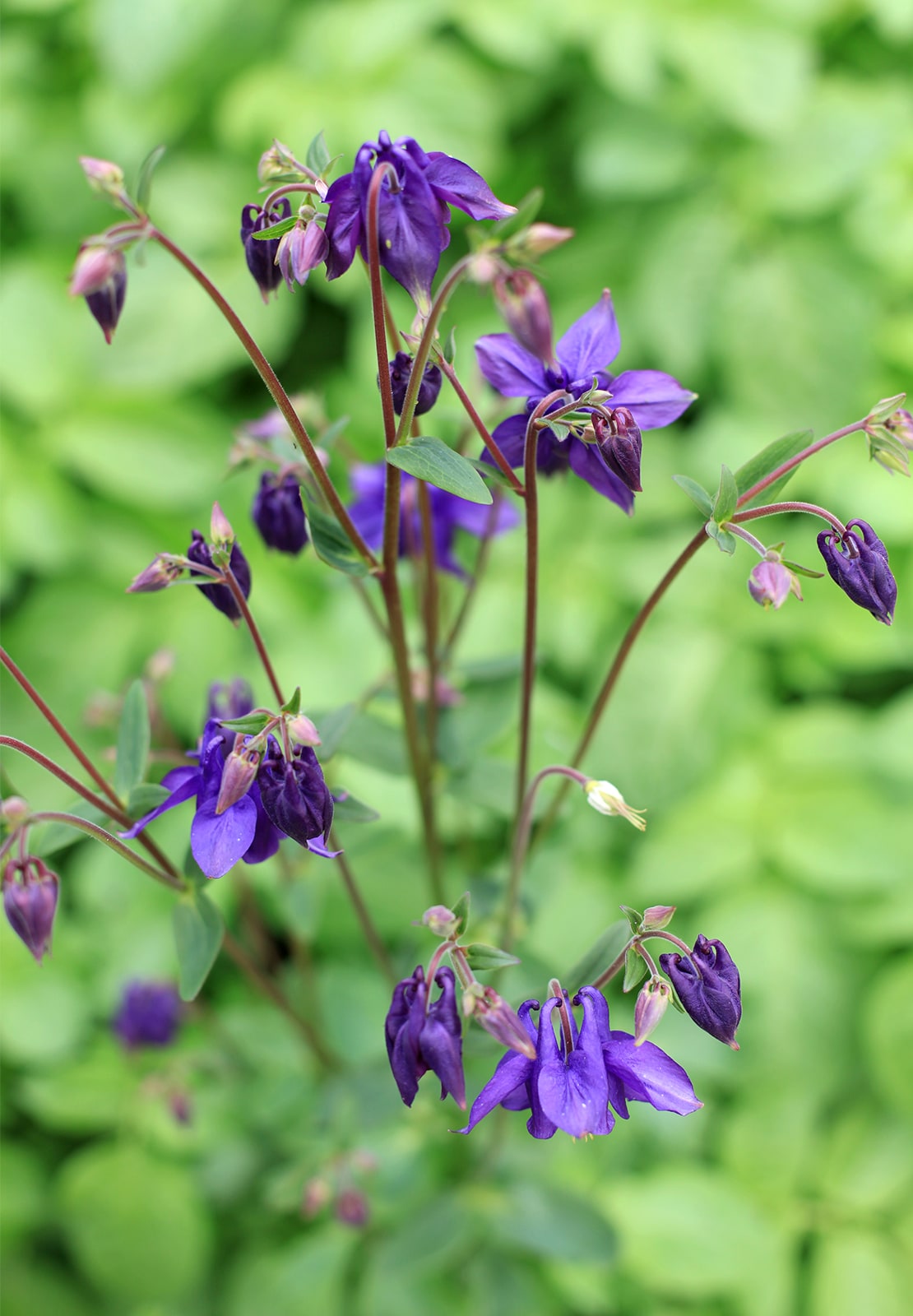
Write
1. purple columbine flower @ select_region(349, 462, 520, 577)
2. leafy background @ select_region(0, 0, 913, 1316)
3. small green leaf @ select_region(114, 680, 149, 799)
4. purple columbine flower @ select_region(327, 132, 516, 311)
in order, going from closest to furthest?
purple columbine flower @ select_region(327, 132, 516, 311) < small green leaf @ select_region(114, 680, 149, 799) < purple columbine flower @ select_region(349, 462, 520, 577) < leafy background @ select_region(0, 0, 913, 1316)

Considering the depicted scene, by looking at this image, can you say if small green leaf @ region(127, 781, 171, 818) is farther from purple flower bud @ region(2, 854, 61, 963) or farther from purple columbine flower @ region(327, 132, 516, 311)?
purple columbine flower @ region(327, 132, 516, 311)

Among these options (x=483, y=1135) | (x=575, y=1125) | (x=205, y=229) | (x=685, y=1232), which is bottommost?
(x=685, y=1232)

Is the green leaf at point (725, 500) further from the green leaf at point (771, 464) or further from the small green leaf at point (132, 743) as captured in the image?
the small green leaf at point (132, 743)

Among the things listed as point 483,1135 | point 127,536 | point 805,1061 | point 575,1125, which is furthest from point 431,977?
point 127,536

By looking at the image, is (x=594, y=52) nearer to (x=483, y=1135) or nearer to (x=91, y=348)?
(x=91, y=348)

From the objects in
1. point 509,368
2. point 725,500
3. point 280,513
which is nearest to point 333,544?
point 280,513

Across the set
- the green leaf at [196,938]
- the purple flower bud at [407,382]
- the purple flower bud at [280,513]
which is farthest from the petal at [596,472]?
the green leaf at [196,938]

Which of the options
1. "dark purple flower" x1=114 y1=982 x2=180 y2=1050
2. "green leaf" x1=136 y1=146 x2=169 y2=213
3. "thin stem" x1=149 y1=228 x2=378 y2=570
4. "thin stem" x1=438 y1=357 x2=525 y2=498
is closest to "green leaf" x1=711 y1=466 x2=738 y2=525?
"thin stem" x1=438 y1=357 x2=525 y2=498
